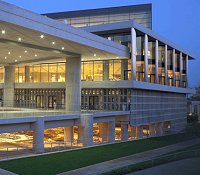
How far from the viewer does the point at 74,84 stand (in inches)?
1549

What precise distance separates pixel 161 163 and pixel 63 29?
512 inches

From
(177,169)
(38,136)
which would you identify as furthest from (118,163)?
(38,136)

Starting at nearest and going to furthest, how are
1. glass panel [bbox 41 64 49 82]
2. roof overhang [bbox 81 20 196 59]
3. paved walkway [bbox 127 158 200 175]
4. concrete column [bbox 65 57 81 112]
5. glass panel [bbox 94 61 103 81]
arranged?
paved walkway [bbox 127 158 200 175], concrete column [bbox 65 57 81 112], roof overhang [bbox 81 20 196 59], glass panel [bbox 94 61 103 81], glass panel [bbox 41 64 49 82]

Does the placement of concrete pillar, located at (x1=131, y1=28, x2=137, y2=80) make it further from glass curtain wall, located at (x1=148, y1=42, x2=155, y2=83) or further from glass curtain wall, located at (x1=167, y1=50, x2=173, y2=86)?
glass curtain wall, located at (x1=167, y1=50, x2=173, y2=86)

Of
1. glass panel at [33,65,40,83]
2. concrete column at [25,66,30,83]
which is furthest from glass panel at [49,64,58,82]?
concrete column at [25,66,30,83]

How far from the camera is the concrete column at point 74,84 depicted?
129 feet

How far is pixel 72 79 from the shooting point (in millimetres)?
39500

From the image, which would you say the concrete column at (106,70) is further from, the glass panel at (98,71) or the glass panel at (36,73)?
the glass panel at (36,73)

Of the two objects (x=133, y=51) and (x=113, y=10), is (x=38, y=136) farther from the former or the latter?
(x=113, y=10)

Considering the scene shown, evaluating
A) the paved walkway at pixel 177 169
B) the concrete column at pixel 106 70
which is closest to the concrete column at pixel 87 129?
the paved walkway at pixel 177 169

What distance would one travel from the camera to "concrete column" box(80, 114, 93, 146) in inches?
1256

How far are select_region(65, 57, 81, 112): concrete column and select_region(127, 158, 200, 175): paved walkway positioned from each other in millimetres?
16067

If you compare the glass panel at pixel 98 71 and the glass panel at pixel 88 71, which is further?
the glass panel at pixel 88 71

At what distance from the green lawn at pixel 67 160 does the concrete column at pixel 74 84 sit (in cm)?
852
